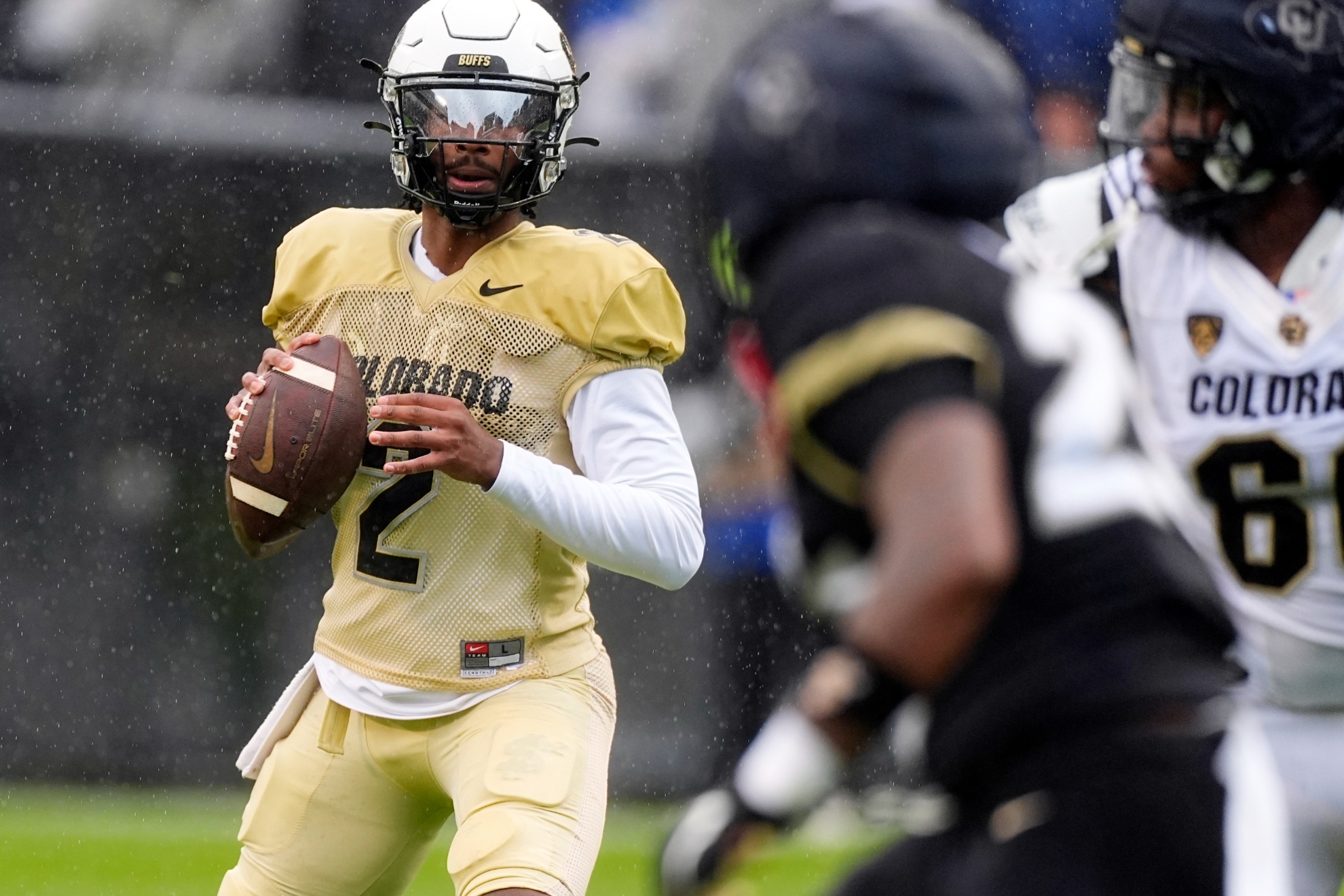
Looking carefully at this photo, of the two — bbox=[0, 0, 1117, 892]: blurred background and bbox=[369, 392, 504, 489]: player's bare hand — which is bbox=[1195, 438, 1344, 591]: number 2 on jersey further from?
bbox=[0, 0, 1117, 892]: blurred background

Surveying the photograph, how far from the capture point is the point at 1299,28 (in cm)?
262

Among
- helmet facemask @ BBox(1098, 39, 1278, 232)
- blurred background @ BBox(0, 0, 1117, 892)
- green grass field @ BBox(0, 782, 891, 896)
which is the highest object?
helmet facemask @ BBox(1098, 39, 1278, 232)

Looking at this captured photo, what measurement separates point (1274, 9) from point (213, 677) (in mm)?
4563

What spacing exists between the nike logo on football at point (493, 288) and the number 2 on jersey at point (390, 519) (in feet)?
0.75

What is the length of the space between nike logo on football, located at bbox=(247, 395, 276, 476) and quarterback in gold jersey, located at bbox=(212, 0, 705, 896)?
0.06 meters

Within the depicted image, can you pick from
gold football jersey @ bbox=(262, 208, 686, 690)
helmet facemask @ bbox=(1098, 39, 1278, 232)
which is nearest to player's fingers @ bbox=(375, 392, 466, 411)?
gold football jersey @ bbox=(262, 208, 686, 690)

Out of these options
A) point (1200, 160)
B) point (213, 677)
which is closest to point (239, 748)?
point (213, 677)

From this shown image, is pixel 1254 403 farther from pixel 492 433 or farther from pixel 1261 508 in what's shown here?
pixel 492 433

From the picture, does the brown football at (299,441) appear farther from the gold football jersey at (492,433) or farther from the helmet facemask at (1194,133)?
the helmet facemask at (1194,133)

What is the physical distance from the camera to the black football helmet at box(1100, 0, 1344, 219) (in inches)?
103

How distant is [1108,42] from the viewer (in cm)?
650

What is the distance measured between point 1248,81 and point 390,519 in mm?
1334

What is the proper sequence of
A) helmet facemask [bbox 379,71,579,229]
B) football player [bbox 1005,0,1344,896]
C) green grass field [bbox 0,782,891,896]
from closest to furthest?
football player [bbox 1005,0,1344,896] < helmet facemask [bbox 379,71,579,229] < green grass field [bbox 0,782,891,896]

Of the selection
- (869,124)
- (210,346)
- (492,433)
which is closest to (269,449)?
(492,433)
